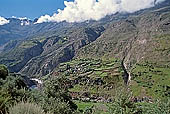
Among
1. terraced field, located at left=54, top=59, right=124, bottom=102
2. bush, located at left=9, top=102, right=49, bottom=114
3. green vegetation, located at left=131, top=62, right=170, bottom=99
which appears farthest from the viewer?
terraced field, located at left=54, top=59, right=124, bottom=102

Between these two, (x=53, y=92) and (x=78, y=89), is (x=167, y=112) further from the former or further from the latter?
(x=78, y=89)

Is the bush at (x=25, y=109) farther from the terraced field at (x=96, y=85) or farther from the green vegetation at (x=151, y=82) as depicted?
the terraced field at (x=96, y=85)

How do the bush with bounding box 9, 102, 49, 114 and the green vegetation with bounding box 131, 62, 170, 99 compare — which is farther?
the green vegetation with bounding box 131, 62, 170, 99

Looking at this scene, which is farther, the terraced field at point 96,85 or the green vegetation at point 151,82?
the terraced field at point 96,85

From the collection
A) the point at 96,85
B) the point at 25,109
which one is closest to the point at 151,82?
the point at 96,85

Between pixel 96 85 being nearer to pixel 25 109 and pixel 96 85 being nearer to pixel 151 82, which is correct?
pixel 151 82

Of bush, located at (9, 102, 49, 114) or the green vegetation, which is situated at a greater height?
bush, located at (9, 102, 49, 114)

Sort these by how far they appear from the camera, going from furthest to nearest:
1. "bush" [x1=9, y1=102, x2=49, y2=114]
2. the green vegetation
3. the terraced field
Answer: the terraced field → the green vegetation → "bush" [x1=9, y1=102, x2=49, y2=114]

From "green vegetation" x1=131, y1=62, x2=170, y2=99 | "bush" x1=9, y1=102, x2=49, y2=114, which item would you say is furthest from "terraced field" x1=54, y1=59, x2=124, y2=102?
"bush" x1=9, y1=102, x2=49, y2=114

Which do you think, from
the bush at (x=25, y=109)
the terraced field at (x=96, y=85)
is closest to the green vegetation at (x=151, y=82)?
the terraced field at (x=96, y=85)

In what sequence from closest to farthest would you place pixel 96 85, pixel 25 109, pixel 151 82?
pixel 25 109
pixel 151 82
pixel 96 85

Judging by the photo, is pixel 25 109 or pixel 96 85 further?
pixel 96 85

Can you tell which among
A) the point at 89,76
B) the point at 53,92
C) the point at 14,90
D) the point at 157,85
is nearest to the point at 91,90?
the point at 89,76

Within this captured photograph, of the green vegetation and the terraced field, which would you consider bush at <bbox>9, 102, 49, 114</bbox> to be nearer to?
the green vegetation
